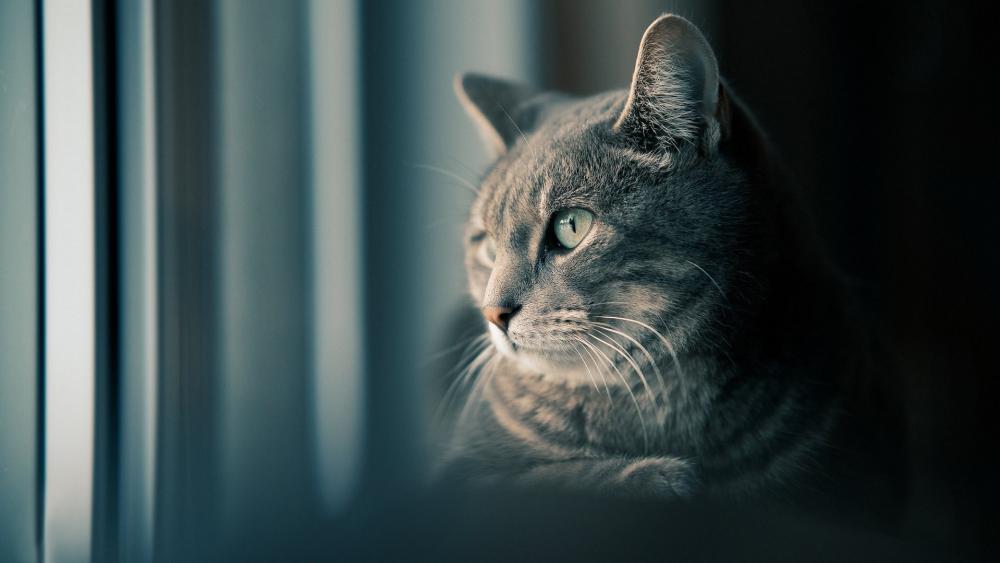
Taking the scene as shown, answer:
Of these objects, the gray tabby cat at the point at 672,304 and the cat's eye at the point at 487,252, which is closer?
the gray tabby cat at the point at 672,304

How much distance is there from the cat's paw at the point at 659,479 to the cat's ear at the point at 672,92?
316 mm

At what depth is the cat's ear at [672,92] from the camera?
2.02 ft

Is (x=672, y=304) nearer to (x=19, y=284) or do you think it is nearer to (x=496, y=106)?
(x=496, y=106)

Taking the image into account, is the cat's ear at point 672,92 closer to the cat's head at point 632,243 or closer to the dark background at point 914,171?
the cat's head at point 632,243

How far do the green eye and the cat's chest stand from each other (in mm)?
167

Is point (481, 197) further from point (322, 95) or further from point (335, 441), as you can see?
point (335, 441)

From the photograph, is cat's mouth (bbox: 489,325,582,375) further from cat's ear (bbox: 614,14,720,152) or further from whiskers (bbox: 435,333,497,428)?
cat's ear (bbox: 614,14,720,152)

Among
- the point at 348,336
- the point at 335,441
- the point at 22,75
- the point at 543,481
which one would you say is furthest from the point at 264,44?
the point at 543,481

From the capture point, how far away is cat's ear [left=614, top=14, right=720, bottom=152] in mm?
616

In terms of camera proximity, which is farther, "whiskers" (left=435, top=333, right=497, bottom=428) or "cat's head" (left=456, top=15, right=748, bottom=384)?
"whiskers" (left=435, top=333, right=497, bottom=428)

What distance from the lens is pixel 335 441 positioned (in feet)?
2.51

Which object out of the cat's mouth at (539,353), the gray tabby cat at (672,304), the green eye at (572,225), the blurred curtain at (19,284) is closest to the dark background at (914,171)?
the gray tabby cat at (672,304)

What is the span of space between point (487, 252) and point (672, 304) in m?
0.26

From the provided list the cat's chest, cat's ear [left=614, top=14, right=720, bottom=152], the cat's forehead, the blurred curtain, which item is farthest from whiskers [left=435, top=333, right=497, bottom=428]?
the blurred curtain
